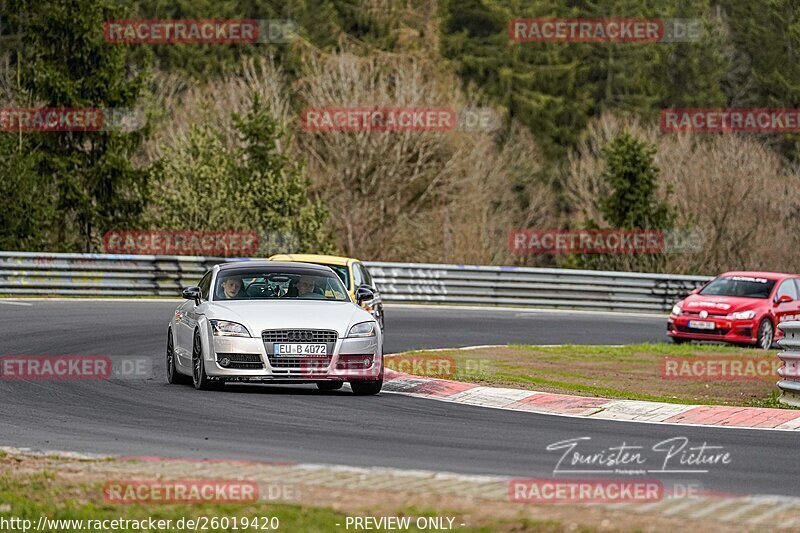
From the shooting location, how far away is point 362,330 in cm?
1514

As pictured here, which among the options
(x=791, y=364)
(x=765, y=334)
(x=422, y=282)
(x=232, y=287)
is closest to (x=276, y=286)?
(x=232, y=287)

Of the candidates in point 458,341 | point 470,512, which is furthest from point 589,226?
point 470,512

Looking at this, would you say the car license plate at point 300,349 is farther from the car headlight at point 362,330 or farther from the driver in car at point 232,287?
the driver in car at point 232,287

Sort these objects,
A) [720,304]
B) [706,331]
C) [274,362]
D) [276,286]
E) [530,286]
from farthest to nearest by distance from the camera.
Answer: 1. [530,286]
2. [720,304]
3. [706,331]
4. [276,286]
5. [274,362]

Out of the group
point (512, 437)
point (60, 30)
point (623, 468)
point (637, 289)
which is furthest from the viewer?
point (60, 30)

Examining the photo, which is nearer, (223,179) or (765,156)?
(223,179)

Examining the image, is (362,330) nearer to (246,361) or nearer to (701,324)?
(246,361)

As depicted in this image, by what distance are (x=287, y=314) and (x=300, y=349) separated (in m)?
0.46

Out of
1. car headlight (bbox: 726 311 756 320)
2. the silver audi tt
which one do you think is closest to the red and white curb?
the silver audi tt

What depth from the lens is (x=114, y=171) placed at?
41.6 meters

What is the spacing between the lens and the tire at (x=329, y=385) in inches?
627

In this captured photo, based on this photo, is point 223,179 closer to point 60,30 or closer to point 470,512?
point 60,30

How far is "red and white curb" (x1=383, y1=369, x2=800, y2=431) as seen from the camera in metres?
13.9

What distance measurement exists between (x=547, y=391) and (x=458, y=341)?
8.16m
